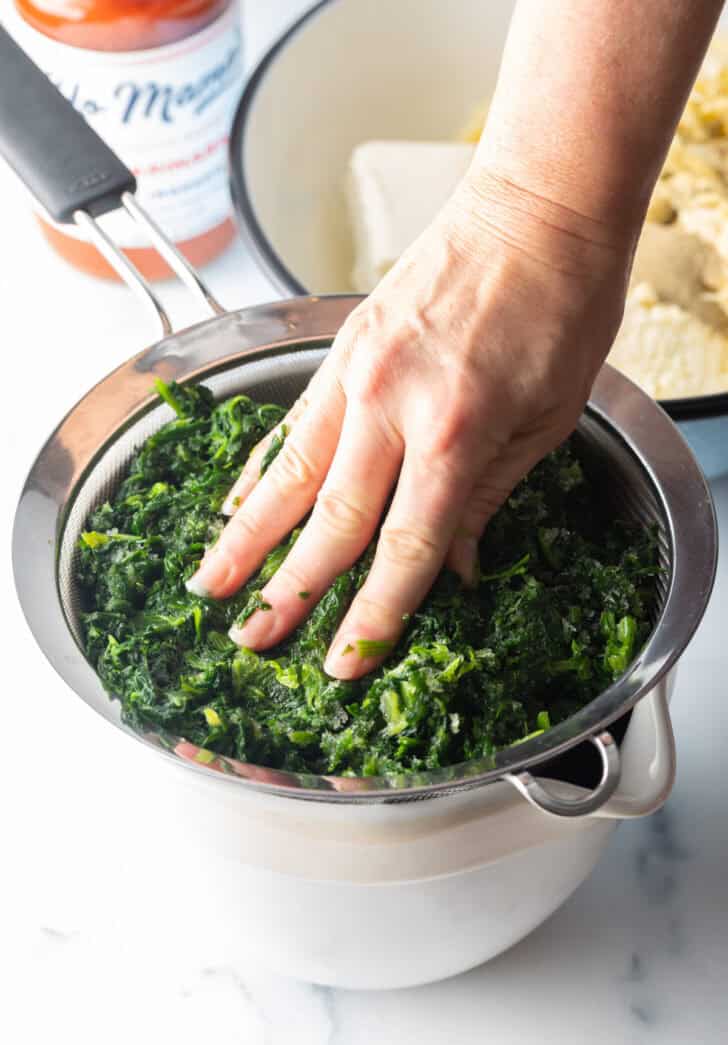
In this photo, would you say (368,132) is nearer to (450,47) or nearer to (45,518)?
(450,47)

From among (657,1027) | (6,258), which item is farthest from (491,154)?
(6,258)

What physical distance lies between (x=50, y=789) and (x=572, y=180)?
3.47 ft

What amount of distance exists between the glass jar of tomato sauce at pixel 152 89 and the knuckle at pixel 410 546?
107 centimetres

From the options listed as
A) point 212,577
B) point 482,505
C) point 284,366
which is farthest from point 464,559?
point 284,366

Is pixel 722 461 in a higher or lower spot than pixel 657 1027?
higher

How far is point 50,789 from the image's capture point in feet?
5.35

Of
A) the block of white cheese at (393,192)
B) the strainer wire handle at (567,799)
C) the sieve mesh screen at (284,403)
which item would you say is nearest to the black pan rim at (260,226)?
the sieve mesh screen at (284,403)

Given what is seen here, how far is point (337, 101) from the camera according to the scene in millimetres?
2322

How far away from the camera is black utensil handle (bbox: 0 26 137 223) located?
151cm

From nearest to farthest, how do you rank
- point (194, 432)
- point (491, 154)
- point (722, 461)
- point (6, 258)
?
point (491, 154)
point (194, 432)
point (722, 461)
point (6, 258)

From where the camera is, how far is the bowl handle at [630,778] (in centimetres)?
105

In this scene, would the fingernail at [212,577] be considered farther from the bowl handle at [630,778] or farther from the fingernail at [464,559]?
the bowl handle at [630,778]

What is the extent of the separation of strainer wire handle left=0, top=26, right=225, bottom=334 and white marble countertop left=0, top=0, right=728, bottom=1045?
476mm

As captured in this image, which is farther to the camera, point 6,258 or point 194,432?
point 6,258
